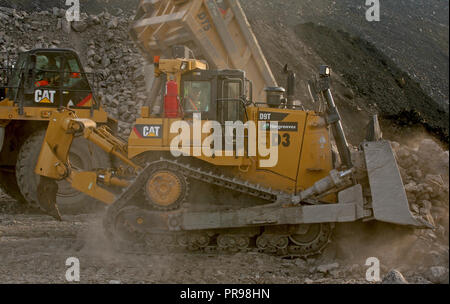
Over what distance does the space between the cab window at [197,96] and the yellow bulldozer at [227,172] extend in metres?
0.01

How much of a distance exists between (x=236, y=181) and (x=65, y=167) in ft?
8.33

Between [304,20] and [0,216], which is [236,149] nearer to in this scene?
[0,216]

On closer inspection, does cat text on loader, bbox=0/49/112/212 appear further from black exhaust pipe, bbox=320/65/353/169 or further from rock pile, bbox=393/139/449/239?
rock pile, bbox=393/139/449/239

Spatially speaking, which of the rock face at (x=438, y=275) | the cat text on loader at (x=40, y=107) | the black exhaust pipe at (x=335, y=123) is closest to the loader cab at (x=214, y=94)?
the black exhaust pipe at (x=335, y=123)

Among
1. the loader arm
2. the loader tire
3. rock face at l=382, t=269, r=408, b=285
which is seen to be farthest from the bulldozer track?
the loader tire

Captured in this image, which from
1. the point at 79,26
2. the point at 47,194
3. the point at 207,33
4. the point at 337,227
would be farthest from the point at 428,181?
the point at 79,26

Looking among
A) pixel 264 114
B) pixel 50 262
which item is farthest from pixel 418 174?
pixel 50 262

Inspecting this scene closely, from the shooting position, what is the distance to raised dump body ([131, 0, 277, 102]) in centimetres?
954

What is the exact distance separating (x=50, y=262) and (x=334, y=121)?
4.23 m

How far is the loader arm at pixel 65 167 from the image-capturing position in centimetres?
754

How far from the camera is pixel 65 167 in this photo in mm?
7605

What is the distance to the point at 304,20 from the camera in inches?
906

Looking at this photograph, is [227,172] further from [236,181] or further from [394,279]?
[394,279]

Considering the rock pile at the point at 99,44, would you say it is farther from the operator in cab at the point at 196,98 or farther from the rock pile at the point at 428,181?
the rock pile at the point at 428,181
